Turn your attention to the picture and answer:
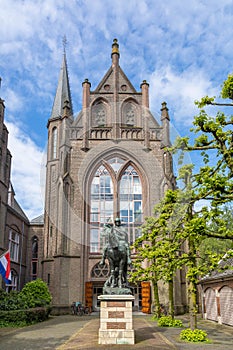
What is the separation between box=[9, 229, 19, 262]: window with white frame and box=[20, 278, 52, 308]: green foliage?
→ 7.20 m

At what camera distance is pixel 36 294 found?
2275 centimetres

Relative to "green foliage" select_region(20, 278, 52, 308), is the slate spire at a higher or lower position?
higher

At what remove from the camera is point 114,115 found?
32.8 metres

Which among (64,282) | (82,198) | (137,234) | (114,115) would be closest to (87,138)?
(114,115)

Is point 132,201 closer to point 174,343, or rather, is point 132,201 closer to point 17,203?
point 17,203

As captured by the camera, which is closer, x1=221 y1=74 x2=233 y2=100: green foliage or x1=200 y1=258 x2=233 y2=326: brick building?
x1=221 y1=74 x2=233 y2=100: green foliage

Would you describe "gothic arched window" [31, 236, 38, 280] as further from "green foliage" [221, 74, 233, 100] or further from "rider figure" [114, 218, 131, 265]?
"green foliage" [221, 74, 233, 100]

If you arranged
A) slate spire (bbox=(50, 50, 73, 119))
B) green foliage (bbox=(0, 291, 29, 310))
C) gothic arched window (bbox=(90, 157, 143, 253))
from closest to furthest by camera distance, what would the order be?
1. green foliage (bbox=(0, 291, 29, 310))
2. gothic arched window (bbox=(90, 157, 143, 253))
3. slate spire (bbox=(50, 50, 73, 119))

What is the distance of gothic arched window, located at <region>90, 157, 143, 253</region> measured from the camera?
30.1m

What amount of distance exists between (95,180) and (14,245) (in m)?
9.16

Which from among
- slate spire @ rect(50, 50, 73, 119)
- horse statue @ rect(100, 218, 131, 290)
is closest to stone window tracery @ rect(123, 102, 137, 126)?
slate spire @ rect(50, 50, 73, 119)

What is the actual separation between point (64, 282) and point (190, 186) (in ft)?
58.3

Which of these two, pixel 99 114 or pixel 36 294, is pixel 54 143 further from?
pixel 36 294

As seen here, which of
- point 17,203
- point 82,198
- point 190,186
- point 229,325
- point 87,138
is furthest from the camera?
point 17,203
